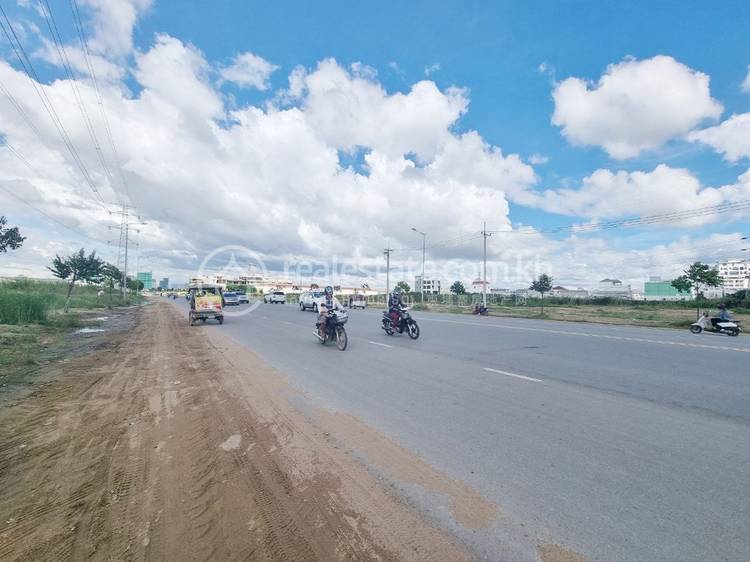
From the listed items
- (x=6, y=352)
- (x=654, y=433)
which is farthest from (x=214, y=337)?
(x=654, y=433)

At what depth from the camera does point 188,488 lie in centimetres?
329

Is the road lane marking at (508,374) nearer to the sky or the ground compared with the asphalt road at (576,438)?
nearer to the sky

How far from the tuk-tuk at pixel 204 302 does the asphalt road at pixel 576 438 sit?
12.3 metres

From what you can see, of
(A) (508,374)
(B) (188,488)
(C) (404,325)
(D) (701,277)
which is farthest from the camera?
(D) (701,277)

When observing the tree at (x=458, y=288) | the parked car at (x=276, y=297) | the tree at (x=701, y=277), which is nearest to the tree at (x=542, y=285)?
the tree at (x=701, y=277)

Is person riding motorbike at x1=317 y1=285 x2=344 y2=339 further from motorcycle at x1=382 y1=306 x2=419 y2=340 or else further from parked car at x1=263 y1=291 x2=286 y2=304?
parked car at x1=263 y1=291 x2=286 y2=304

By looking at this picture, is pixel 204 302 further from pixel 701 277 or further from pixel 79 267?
pixel 701 277

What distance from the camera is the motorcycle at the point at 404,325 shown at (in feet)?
45.6

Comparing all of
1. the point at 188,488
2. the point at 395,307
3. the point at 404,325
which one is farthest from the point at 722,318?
the point at 188,488

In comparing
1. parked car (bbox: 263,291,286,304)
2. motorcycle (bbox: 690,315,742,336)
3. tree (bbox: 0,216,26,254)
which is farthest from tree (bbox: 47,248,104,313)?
motorcycle (bbox: 690,315,742,336)

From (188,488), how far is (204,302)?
18.6 metres

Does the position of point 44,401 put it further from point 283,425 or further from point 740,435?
point 740,435

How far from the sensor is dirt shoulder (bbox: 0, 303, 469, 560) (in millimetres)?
2543

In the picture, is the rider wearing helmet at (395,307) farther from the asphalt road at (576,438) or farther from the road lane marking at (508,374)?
the road lane marking at (508,374)
